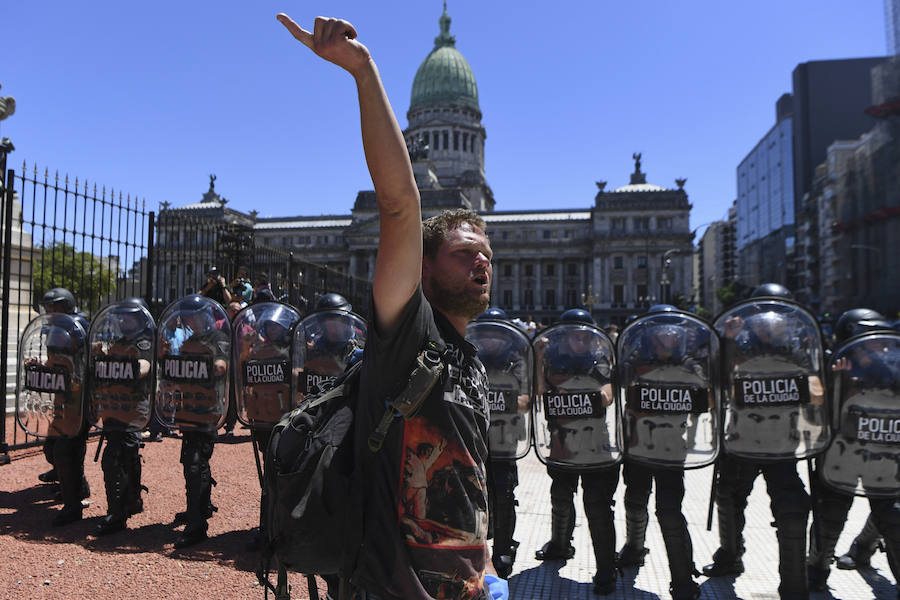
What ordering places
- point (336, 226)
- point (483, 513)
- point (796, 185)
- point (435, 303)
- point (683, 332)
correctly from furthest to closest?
1. point (796, 185)
2. point (336, 226)
3. point (683, 332)
4. point (435, 303)
5. point (483, 513)

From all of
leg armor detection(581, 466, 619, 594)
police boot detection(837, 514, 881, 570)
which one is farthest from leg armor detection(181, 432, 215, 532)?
police boot detection(837, 514, 881, 570)

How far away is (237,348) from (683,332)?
10.2 feet

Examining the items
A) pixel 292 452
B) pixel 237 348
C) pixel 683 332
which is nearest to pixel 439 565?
pixel 292 452

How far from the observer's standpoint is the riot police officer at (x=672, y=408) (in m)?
3.52

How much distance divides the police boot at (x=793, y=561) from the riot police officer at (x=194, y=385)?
3.80m

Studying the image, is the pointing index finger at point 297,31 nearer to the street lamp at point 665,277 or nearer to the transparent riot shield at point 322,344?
the transparent riot shield at point 322,344

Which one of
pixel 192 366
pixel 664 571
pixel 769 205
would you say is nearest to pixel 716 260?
pixel 769 205

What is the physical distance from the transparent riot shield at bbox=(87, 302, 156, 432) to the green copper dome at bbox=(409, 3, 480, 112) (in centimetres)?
7237

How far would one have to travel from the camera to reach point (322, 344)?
3.98m

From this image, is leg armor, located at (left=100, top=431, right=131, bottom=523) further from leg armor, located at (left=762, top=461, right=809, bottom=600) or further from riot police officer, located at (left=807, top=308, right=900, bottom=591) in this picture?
riot police officer, located at (left=807, top=308, right=900, bottom=591)

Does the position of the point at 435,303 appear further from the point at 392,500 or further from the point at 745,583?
the point at 745,583

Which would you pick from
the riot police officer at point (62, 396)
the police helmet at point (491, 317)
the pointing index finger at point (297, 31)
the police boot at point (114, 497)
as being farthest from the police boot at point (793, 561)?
the riot police officer at point (62, 396)

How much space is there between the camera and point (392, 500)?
58.4 inches

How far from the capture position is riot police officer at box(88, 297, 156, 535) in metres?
4.46
